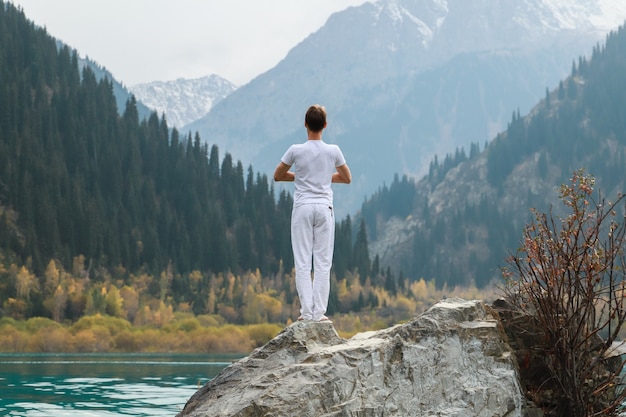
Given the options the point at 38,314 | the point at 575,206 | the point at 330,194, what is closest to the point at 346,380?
the point at 330,194

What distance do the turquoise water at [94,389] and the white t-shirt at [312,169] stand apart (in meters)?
8.54

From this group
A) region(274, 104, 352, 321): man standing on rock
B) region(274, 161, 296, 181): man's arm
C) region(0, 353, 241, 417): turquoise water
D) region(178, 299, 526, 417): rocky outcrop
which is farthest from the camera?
region(0, 353, 241, 417): turquoise water

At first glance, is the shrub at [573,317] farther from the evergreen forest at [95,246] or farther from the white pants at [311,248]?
the evergreen forest at [95,246]

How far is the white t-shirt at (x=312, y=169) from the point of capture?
631 inches

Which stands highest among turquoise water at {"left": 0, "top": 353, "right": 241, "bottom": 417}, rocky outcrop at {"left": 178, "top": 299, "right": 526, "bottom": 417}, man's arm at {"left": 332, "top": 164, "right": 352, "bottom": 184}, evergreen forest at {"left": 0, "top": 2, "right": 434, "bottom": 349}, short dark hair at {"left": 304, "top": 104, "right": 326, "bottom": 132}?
evergreen forest at {"left": 0, "top": 2, "right": 434, "bottom": 349}

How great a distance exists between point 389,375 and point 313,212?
291cm

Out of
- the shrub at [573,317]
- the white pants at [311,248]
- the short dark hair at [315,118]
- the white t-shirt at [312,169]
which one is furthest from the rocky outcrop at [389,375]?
the short dark hair at [315,118]

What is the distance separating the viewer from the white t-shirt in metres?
16.0

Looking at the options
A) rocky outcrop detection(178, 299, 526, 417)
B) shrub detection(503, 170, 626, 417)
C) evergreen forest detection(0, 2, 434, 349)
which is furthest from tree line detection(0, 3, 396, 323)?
shrub detection(503, 170, 626, 417)

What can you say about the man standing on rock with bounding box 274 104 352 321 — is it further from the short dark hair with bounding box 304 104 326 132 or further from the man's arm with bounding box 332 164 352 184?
the man's arm with bounding box 332 164 352 184

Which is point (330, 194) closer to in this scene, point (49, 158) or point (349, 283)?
point (49, 158)

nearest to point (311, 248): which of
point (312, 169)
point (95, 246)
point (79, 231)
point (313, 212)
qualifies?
point (313, 212)

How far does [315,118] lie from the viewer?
15828mm

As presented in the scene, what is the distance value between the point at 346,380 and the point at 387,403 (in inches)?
23.5
